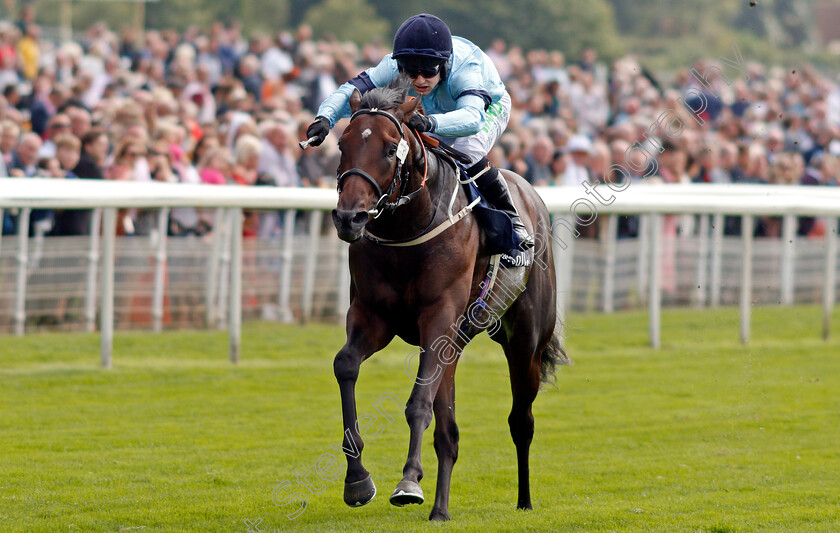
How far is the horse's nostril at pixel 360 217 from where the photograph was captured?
424 cm

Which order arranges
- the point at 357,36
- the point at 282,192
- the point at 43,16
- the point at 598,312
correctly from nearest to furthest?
the point at 282,192, the point at 598,312, the point at 357,36, the point at 43,16

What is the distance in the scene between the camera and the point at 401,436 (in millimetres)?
6930

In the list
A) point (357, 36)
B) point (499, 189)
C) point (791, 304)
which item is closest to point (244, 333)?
point (499, 189)

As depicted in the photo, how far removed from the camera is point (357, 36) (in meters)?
29.5

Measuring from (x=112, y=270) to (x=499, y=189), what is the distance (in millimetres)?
3650

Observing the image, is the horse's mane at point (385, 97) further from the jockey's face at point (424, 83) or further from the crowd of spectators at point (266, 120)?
the crowd of spectators at point (266, 120)

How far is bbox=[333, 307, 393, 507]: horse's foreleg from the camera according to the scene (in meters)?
4.61

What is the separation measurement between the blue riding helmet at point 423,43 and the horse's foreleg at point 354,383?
1062 millimetres

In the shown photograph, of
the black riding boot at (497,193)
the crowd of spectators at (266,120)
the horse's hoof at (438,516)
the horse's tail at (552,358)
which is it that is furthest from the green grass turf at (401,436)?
the black riding boot at (497,193)

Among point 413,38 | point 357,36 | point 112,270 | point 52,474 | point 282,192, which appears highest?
point 357,36

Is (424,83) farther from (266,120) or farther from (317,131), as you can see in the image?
(266,120)

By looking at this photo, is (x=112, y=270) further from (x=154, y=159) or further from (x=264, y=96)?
(x=264, y=96)

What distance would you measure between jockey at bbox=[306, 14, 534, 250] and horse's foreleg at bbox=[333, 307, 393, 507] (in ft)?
2.50

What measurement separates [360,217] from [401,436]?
9.51 feet
